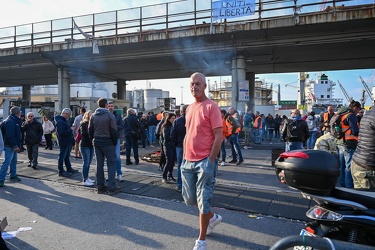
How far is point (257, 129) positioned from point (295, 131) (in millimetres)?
8697

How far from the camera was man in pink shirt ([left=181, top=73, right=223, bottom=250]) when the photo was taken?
318 centimetres

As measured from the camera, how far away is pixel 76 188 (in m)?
6.24

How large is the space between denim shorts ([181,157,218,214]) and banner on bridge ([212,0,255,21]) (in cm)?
1239

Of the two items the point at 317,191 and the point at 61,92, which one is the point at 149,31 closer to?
A: the point at 61,92

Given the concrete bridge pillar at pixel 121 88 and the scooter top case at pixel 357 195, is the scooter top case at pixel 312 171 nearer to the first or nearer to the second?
the scooter top case at pixel 357 195

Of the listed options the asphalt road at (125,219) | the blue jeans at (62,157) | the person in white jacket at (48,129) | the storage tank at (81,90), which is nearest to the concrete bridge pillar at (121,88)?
the person in white jacket at (48,129)

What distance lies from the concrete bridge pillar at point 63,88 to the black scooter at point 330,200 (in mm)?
20757

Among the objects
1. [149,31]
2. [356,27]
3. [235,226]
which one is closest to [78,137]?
[235,226]

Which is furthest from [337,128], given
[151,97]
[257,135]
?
[151,97]

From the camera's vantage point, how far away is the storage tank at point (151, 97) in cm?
5166

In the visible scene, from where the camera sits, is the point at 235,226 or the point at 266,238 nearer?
the point at 266,238

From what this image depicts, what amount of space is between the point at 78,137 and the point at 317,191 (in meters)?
7.74

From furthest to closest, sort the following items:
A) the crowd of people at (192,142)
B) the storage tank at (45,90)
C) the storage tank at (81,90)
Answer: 1. the storage tank at (45,90)
2. the storage tank at (81,90)
3. the crowd of people at (192,142)

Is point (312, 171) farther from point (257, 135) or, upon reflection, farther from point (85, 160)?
point (257, 135)
